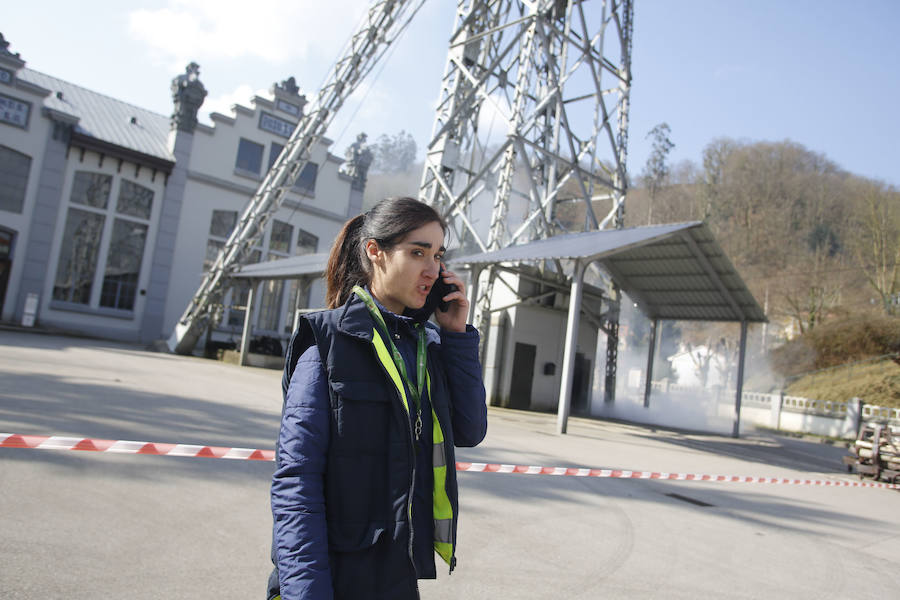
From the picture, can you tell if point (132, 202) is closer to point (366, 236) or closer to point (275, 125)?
point (275, 125)

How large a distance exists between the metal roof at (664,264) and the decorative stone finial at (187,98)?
16.9m

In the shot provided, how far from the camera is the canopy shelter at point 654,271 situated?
12.0 m

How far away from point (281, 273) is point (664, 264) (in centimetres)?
1204

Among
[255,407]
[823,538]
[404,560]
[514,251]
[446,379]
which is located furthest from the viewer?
[514,251]

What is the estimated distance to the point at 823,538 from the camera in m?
5.65

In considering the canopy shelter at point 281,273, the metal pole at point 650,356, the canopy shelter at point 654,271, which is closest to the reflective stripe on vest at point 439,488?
the canopy shelter at point 654,271

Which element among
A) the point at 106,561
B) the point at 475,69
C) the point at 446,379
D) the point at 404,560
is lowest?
the point at 106,561

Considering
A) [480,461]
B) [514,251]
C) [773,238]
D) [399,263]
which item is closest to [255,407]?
[480,461]

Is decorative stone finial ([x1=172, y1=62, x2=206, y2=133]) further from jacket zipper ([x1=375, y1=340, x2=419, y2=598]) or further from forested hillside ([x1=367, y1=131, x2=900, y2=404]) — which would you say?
jacket zipper ([x1=375, y1=340, x2=419, y2=598])

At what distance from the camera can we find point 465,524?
452cm

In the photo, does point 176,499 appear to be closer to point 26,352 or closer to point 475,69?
point 26,352

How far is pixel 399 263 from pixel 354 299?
0.19m

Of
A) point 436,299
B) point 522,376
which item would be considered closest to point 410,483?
point 436,299

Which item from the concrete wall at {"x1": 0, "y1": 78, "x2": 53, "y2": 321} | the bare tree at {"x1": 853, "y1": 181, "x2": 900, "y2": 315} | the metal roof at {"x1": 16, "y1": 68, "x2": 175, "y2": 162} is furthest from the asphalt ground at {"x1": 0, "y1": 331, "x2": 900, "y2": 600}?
the bare tree at {"x1": 853, "y1": 181, "x2": 900, "y2": 315}
